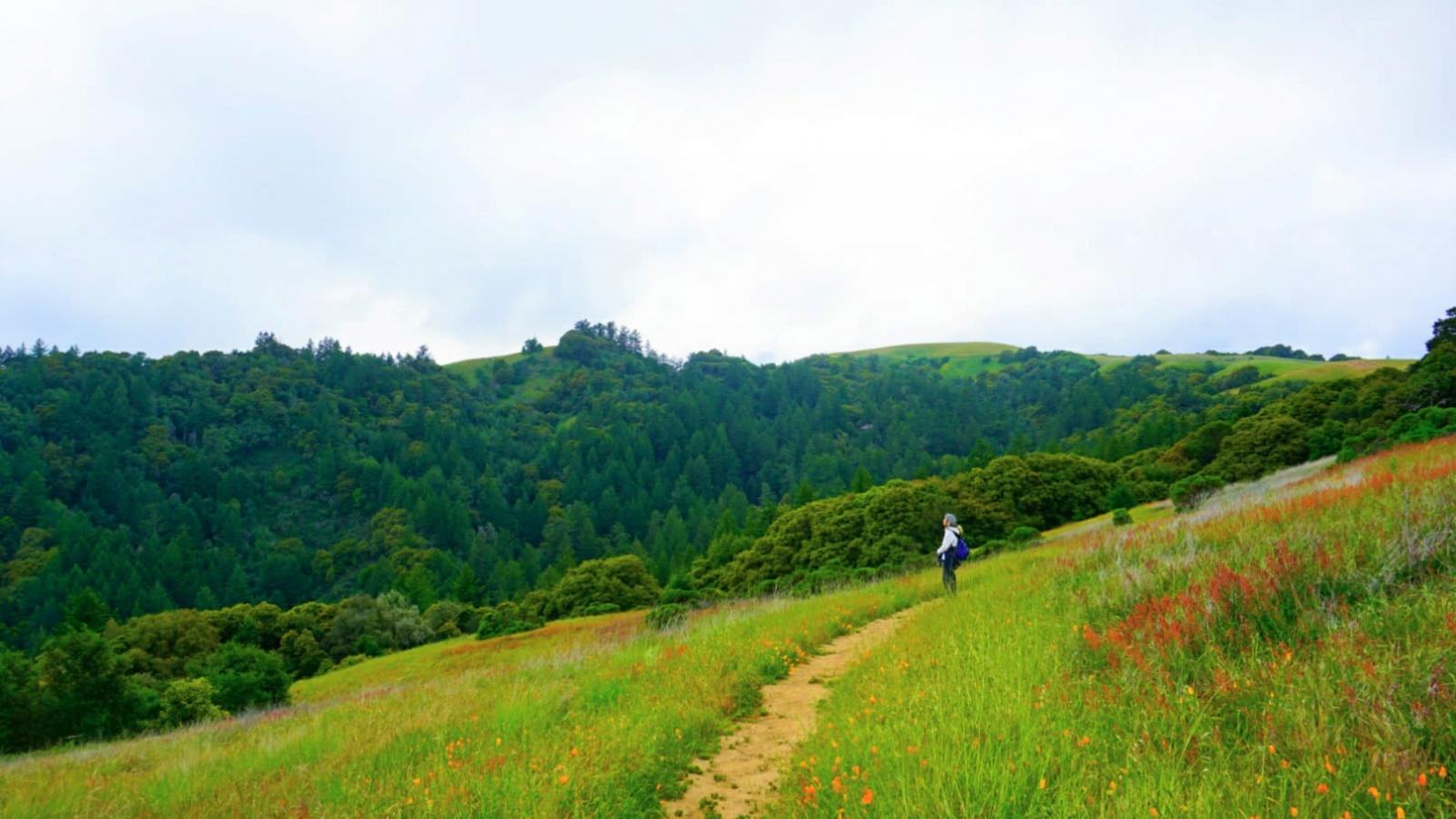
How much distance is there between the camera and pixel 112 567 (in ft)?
332

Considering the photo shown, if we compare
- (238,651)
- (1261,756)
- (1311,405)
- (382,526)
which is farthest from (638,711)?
(382,526)

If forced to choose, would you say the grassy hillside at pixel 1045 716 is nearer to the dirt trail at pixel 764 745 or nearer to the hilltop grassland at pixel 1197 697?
the hilltop grassland at pixel 1197 697

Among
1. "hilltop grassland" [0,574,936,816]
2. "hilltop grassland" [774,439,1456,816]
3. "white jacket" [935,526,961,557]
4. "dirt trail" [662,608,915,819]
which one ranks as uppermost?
"white jacket" [935,526,961,557]

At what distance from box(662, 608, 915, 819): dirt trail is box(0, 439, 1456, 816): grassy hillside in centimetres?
24

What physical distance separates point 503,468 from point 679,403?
157ft

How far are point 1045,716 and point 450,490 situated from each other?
14896cm

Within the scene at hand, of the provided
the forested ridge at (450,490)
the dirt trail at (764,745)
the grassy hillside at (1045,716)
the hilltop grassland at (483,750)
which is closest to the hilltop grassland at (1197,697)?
the grassy hillside at (1045,716)

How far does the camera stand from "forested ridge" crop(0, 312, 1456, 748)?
139 ft

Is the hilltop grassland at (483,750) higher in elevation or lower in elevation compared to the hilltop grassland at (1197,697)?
lower

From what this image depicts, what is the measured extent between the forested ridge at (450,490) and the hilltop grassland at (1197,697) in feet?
62.1

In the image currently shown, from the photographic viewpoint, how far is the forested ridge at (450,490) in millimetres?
42500

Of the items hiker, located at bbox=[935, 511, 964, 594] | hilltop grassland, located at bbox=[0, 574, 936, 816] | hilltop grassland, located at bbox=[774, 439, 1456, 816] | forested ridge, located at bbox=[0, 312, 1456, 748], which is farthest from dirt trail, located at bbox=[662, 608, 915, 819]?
forested ridge, located at bbox=[0, 312, 1456, 748]

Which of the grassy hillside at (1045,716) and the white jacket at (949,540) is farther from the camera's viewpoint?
the white jacket at (949,540)

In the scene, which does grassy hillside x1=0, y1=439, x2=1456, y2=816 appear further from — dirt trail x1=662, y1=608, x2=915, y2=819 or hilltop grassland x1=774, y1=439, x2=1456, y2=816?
dirt trail x1=662, y1=608, x2=915, y2=819
